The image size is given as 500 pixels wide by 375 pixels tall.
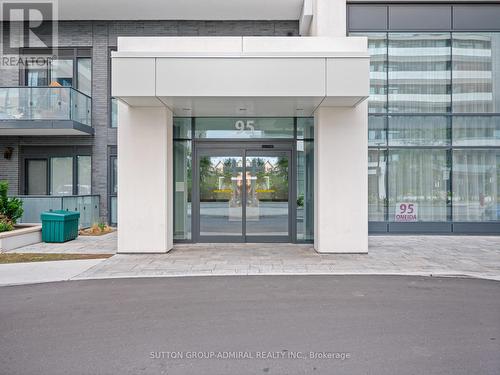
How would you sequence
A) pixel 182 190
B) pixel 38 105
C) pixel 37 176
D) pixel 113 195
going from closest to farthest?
pixel 182 190, pixel 38 105, pixel 113 195, pixel 37 176

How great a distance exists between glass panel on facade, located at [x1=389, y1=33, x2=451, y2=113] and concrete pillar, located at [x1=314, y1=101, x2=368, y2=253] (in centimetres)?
472

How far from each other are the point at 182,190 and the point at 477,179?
10.4m

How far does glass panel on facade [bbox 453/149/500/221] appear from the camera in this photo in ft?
44.7

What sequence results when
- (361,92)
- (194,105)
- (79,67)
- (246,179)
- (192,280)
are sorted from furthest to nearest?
(79,67), (246,179), (194,105), (361,92), (192,280)

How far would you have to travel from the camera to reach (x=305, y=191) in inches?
448

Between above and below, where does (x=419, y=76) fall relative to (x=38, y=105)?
above

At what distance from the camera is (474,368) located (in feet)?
12.6

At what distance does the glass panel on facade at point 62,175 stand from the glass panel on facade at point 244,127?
7252mm

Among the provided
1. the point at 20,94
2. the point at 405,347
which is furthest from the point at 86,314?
the point at 20,94

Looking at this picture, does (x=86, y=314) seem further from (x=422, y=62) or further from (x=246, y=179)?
(x=422, y=62)

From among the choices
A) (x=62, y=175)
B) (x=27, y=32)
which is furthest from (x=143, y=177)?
(x=27, y=32)

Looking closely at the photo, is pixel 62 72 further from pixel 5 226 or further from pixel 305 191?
pixel 305 191

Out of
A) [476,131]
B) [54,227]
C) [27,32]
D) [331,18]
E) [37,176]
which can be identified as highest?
[27,32]

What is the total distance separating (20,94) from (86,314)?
459 inches
